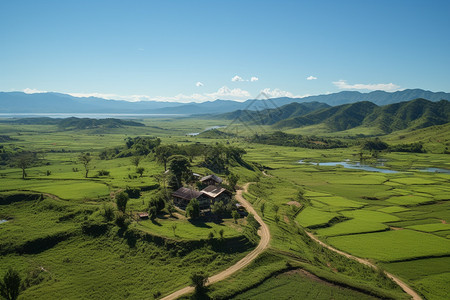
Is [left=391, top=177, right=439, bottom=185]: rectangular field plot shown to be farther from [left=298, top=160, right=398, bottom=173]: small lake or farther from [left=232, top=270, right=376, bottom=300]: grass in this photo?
[left=232, top=270, right=376, bottom=300]: grass

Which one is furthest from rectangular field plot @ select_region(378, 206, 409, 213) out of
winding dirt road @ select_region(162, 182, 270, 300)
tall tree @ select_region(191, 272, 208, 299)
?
tall tree @ select_region(191, 272, 208, 299)

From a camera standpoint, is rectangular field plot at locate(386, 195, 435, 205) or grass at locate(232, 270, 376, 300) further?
rectangular field plot at locate(386, 195, 435, 205)

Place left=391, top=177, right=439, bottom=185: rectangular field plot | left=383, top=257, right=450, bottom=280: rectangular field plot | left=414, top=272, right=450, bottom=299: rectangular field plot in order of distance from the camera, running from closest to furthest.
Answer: left=414, top=272, right=450, bottom=299: rectangular field plot → left=383, top=257, right=450, bottom=280: rectangular field plot → left=391, top=177, right=439, bottom=185: rectangular field plot

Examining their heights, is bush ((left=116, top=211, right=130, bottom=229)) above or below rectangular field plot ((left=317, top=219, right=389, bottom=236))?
above

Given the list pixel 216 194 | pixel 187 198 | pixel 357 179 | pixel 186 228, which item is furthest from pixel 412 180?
pixel 186 228

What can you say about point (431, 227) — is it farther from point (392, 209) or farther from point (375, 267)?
point (375, 267)

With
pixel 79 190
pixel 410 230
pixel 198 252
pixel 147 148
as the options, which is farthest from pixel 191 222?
pixel 147 148

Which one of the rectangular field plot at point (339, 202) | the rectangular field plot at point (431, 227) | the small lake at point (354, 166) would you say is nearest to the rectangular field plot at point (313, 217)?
the rectangular field plot at point (339, 202)
